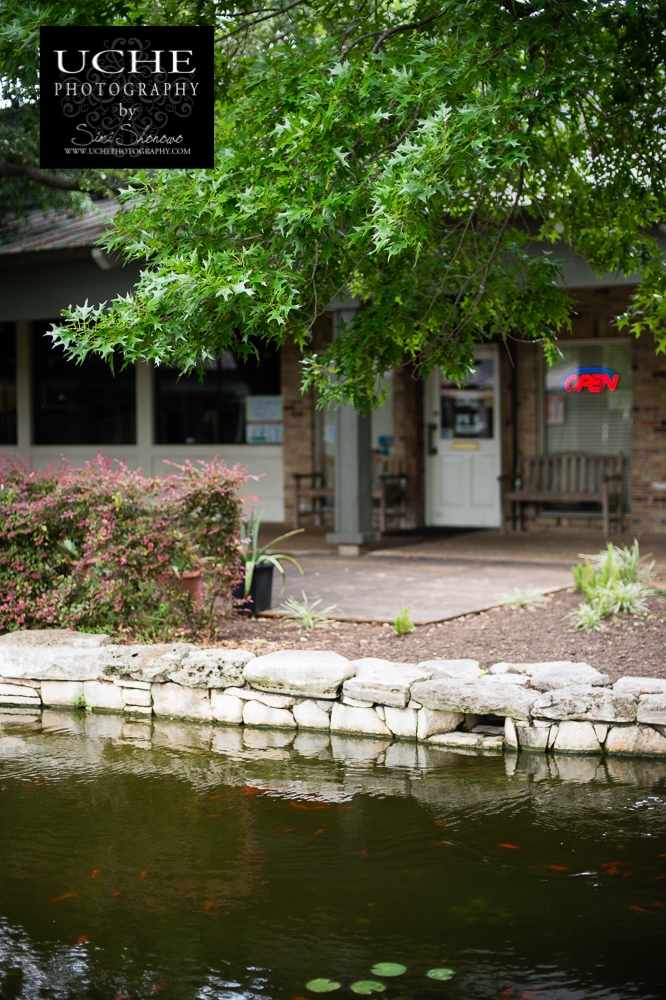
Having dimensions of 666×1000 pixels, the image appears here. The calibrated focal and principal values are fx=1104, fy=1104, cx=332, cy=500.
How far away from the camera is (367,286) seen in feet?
19.7

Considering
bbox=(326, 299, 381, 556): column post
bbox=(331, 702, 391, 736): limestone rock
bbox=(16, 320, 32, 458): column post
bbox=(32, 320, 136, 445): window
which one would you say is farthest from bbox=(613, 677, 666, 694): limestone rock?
bbox=(16, 320, 32, 458): column post

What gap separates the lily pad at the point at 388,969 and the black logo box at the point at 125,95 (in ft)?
13.1

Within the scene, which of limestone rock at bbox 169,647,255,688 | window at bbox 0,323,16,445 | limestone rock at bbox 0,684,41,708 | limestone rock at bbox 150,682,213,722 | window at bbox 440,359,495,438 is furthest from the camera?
window at bbox 0,323,16,445

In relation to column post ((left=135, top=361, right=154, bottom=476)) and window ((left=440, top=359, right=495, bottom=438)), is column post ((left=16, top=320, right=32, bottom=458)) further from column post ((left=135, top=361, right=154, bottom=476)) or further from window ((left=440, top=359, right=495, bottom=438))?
window ((left=440, top=359, right=495, bottom=438))

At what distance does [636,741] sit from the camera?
5.45 m

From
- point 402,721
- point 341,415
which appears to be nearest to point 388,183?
point 402,721

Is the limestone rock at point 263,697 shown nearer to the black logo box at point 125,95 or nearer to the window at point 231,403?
the black logo box at point 125,95

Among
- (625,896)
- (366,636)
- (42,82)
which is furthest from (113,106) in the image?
(625,896)

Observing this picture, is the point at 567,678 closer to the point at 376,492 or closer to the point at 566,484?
the point at 566,484

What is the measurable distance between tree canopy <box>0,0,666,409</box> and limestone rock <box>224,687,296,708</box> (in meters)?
1.69

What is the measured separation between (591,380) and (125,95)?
24.6 feet

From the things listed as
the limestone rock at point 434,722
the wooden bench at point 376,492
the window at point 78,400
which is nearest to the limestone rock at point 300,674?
the limestone rock at point 434,722

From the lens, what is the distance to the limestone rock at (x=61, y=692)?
6.63 meters

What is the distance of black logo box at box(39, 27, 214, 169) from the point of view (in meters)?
5.76
